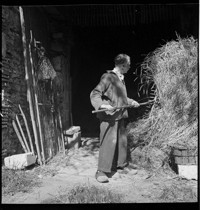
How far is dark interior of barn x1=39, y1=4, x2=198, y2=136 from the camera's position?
7504mm

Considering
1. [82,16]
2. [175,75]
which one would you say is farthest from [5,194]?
[82,16]

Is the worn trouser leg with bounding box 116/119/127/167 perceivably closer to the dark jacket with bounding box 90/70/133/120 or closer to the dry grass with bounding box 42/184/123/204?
the dark jacket with bounding box 90/70/133/120

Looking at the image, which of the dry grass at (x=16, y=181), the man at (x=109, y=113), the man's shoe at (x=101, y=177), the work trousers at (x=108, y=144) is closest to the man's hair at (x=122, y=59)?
the man at (x=109, y=113)

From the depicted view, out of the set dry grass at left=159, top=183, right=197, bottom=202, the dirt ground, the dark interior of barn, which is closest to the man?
the dirt ground

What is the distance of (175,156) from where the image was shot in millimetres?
3871

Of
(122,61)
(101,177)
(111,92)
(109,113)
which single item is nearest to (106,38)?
(122,61)

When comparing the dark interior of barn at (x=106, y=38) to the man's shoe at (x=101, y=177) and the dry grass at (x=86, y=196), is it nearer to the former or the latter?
the man's shoe at (x=101, y=177)

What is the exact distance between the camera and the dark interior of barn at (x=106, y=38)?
24.6 ft

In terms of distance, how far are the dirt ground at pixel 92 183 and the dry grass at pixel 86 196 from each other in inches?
3.8

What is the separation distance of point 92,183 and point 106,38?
6.12 metres

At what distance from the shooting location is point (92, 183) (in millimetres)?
3801

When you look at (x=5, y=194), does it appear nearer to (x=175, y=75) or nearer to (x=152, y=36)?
(x=175, y=75)

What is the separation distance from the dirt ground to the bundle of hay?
58 centimetres
